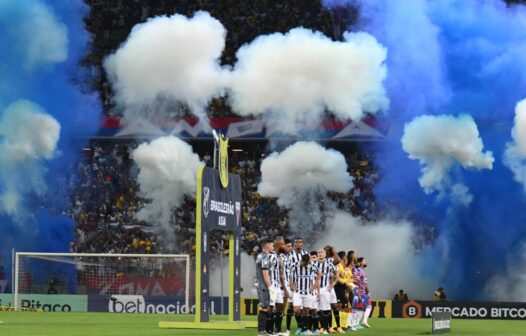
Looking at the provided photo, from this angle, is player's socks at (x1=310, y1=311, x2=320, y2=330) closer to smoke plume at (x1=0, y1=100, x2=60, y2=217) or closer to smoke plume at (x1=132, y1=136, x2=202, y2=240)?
smoke plume at (x1=132, y1=136, x2=202, y2=240)

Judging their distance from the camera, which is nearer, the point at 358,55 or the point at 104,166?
the point at 358,55

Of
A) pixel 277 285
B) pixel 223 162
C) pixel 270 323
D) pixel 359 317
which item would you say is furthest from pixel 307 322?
pixel 223 162

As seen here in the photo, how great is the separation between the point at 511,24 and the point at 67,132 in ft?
66.1

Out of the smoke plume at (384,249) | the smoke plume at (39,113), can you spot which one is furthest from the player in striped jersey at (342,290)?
the smoke plume at (39,113)

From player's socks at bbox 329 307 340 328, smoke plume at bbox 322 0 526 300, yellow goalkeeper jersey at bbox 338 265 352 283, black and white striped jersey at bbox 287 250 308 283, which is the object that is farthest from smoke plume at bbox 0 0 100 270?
black and white striped jersey at bbox 287 250 308 283

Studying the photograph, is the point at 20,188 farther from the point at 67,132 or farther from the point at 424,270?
the point at 424,270

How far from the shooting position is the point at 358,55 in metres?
51.9

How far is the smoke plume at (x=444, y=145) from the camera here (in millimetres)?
52938

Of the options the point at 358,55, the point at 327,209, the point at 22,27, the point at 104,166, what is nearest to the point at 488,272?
the point at 327,209

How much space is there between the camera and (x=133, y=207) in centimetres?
5759

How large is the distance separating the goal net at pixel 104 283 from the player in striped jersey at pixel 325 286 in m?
16.7

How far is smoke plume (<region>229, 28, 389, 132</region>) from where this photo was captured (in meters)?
51.5

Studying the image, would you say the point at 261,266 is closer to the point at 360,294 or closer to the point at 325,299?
the point at 325,299

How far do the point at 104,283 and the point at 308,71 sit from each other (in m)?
12.1
